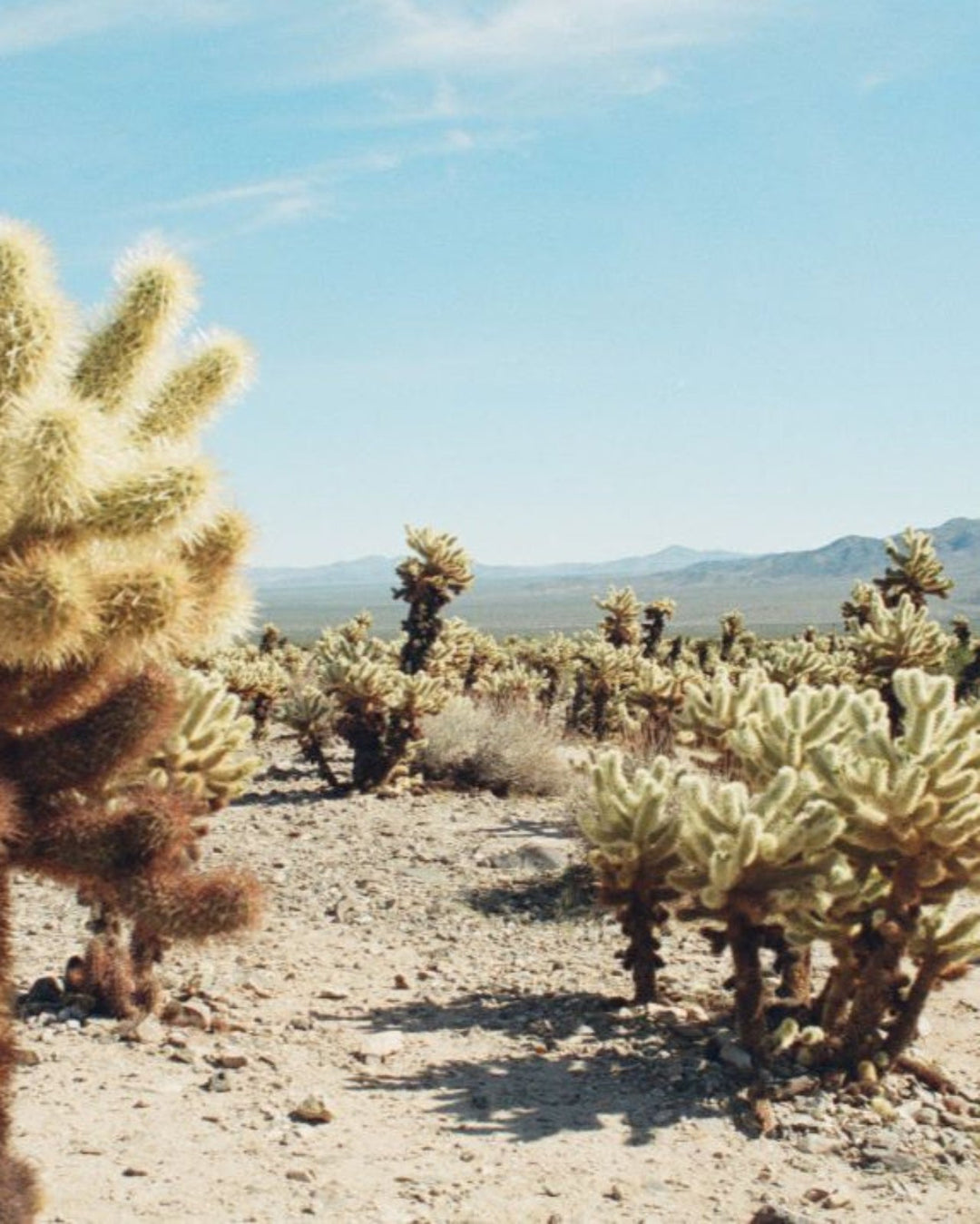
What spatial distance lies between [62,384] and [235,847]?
695 centimetres

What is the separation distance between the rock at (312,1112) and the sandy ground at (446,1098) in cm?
2

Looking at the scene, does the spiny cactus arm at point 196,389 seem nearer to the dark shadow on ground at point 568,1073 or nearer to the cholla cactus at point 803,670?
Answer: the dark shadow on ground at point 568,1073

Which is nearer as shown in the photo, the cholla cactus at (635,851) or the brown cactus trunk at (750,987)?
the brown cactus trunk at (750,987)

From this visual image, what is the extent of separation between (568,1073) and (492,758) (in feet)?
23.9

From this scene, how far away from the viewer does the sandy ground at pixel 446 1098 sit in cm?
446

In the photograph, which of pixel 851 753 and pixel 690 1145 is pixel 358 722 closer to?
pixel 851 753

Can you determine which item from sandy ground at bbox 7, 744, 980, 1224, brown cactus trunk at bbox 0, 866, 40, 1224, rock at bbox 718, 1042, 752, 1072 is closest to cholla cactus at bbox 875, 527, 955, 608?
sandy ground at bbox 7, 744, 980, 1224

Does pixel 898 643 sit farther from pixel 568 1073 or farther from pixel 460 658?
pixel 568 1073

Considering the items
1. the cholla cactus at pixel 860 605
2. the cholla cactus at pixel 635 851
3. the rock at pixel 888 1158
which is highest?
the cholla cactus at pixel 860 605

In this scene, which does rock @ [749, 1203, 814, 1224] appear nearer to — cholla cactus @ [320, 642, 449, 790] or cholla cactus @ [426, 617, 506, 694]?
cholla cactus @ [320, 642, 449, 790]

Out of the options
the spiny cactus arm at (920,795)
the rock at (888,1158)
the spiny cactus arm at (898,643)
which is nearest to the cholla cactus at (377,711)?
the spiny cactus arm at (898,643)

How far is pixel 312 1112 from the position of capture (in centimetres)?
501

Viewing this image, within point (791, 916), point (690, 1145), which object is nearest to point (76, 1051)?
point (690, 1145)

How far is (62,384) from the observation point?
3.47 meters
